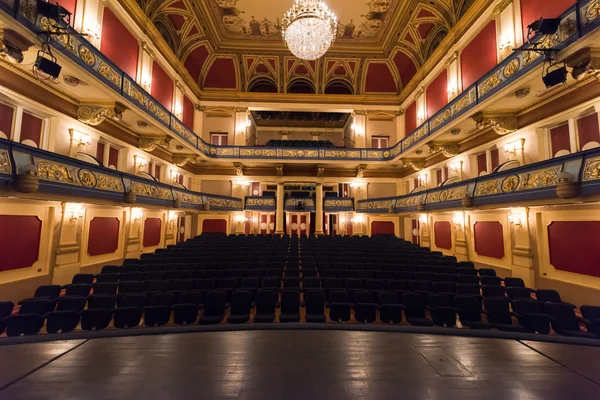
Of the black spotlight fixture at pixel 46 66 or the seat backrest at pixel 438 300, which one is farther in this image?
the black spotlight fixture at pixel 46 66

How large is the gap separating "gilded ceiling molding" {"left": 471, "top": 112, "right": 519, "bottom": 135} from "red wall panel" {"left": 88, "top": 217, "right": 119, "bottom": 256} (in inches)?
545

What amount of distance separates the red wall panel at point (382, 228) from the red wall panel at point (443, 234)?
4041mm

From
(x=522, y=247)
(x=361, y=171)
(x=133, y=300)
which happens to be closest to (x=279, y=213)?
(x=361, y=171)

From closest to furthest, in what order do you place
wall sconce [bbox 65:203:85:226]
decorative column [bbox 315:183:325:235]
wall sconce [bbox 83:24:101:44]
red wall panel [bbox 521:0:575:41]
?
red wall panel [bbox 521:0:575:41], wall sconce [bbox 65:203:85:226], wall sconce [bbox 83:24:101:44], decorative column [bbox 315:183:325:235]

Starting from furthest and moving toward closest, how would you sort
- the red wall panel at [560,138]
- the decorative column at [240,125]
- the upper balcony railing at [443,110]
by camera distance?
the decorative column at [240,125], the red wall panel at [560,138], the upper balcony railing at [443,110]

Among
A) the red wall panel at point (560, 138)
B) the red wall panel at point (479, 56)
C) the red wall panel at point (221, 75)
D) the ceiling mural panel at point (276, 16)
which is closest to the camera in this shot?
the red wall panel at point (560, 138)

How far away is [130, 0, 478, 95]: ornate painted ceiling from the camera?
12.9m

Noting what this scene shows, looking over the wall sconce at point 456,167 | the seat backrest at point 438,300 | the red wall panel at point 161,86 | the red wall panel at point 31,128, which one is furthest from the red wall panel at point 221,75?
the seat backrest at point 438,300

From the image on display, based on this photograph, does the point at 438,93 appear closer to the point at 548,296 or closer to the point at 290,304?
the point at 548,296

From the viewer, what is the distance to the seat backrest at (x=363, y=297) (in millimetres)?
5004

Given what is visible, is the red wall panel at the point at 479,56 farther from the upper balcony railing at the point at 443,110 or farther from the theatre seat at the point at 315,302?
the theatre seat at the point at 315,302

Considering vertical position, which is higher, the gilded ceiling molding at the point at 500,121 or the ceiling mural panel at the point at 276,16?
the ceiling mural panel at the point at 276,16

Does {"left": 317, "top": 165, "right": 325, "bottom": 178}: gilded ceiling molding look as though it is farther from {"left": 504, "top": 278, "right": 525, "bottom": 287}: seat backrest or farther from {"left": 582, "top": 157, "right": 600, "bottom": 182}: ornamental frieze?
{"left": 582, "top": 157, "right": 600, "bottom": 182}: ornamental frieze

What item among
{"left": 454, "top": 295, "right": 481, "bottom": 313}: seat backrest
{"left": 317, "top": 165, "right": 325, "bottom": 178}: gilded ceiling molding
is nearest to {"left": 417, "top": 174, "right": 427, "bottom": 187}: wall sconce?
{"left": 317, "top": 165, "right": 325, "bottom": 178}: gilded ceiling molding
